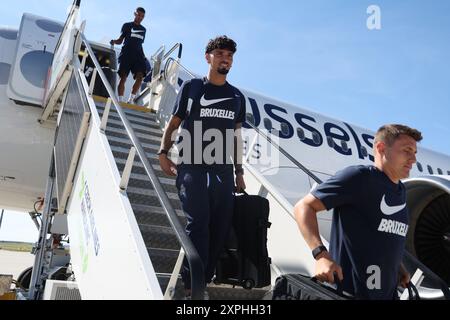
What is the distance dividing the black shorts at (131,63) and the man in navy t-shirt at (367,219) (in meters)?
5.19

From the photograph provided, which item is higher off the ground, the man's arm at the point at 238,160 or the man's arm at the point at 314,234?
the man's arm at the point at 238,160

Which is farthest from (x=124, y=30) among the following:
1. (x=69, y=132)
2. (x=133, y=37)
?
(x=69, y=132)

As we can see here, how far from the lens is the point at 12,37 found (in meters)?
7.53

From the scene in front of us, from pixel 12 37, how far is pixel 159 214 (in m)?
5.40

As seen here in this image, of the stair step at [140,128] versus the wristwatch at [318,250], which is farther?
the stair step at [140,128]

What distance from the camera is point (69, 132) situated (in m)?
5.07

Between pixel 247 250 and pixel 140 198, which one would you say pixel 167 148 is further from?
pixel 140 198

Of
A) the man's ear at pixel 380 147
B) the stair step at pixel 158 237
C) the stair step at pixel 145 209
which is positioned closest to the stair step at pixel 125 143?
the stair step at pixel 145 209

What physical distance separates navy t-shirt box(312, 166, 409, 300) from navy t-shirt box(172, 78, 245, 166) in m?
1.00

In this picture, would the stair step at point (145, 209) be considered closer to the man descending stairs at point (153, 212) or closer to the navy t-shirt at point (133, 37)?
the man descending stairs at point (153, 212)

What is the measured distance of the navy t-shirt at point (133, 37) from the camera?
6.66 meters

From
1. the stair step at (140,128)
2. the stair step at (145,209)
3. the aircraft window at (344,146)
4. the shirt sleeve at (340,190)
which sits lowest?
the shirt sleeve at (340,190)

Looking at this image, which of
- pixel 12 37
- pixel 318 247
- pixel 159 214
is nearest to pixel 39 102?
pixel 12 37

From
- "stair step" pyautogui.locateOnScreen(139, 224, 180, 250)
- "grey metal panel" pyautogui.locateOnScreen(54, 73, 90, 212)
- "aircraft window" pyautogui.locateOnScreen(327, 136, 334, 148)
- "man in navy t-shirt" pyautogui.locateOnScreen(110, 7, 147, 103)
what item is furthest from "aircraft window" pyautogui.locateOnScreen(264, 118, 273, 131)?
"stair step" pyautogui.locateOnScreen(139, 224, 180, 250)
